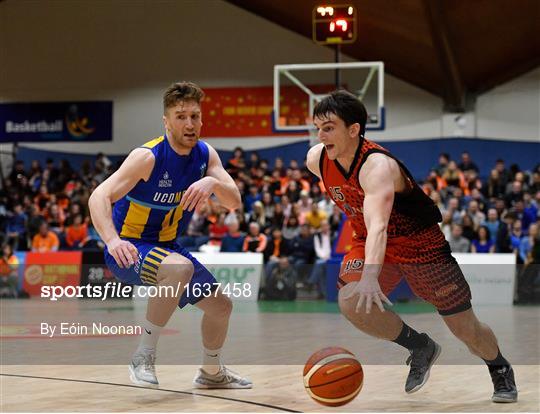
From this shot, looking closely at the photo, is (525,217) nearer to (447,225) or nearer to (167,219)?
(447,225)

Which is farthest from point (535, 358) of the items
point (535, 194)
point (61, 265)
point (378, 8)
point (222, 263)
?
point (378, 8)

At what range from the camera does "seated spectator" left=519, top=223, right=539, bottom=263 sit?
49.5ft

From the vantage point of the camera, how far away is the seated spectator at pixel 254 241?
16.1m

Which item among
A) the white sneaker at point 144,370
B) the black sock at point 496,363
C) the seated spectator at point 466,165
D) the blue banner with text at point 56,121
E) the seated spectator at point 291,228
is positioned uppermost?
the blue banner with text at point 56,121

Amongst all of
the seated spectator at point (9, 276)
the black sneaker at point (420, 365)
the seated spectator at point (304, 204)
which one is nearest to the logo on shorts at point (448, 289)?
the black sneaker at point (420, 365)

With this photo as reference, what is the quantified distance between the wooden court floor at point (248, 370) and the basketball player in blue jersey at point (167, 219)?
264 mm

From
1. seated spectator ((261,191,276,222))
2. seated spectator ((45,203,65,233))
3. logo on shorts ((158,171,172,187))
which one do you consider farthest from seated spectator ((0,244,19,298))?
logo on shorts ((158,171,172,187))

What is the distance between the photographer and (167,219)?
20.1 ft

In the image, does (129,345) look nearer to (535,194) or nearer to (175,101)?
(175,101)

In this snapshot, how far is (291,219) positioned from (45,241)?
4.82 m

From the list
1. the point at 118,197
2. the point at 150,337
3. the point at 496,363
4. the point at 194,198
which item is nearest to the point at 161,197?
the point at 118,197

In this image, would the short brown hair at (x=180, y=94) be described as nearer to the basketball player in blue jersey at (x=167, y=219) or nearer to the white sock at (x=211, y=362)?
the basketball player in blue jersey at (x=167, y=219)

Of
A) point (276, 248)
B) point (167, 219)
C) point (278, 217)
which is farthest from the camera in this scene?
point (278, 217)

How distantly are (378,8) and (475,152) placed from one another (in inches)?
202
